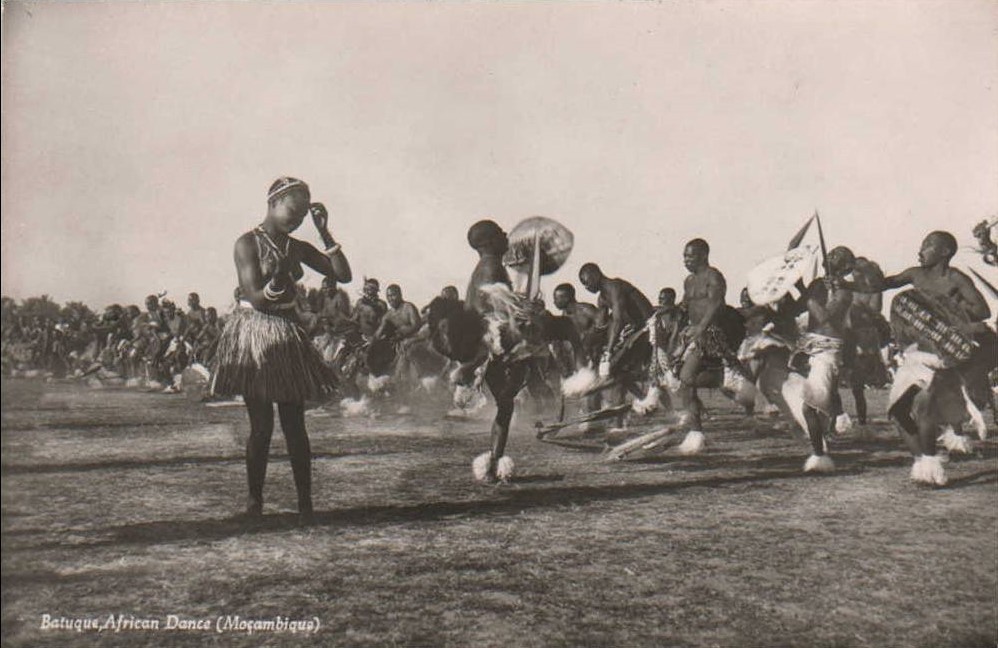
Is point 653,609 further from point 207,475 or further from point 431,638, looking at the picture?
point 207,475

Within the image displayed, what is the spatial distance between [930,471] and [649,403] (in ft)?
14.2

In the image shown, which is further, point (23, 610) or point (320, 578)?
point (320, 578)

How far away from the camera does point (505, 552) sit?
400 cm

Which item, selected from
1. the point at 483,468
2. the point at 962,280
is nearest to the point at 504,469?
the point at 483,468

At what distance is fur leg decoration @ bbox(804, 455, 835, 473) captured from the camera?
6.49m

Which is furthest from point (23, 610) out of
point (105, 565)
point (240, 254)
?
→ point (240, 254)

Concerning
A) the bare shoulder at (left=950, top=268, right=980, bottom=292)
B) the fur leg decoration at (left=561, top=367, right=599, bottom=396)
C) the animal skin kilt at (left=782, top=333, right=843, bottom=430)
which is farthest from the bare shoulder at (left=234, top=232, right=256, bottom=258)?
the animal skin kilt at (left=782, top=333, right=843, bottom=430)

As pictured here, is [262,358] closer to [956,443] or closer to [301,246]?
[301,246]

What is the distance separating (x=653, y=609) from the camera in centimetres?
327

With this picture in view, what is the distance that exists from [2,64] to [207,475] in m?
3.69

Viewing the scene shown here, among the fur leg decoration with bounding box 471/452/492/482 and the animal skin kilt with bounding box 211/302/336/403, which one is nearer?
the animal skin kilt with bounding box 211/302/336/403

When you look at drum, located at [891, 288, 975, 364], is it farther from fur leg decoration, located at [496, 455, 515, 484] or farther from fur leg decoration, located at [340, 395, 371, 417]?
fur leg decoration, located at [340, 395, 371, 417]

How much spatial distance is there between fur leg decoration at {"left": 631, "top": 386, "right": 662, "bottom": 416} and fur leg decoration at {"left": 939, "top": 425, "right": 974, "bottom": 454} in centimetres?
303

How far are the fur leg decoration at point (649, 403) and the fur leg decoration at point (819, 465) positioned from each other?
122 inches
